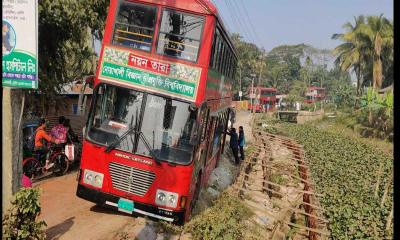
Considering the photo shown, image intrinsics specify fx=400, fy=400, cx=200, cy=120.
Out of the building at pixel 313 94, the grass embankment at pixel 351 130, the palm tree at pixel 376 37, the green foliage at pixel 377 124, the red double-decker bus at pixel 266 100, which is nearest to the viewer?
the grass embankment at pixel 351 130

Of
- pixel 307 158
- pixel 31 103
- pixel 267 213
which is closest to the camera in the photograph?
pixel 31 103

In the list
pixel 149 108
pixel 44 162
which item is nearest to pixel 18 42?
pixel 149 108

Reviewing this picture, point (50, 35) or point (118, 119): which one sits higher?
point (50, 35)

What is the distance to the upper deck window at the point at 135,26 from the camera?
8.85m

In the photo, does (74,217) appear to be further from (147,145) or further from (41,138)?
(41,138)

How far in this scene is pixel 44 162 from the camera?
12.5m

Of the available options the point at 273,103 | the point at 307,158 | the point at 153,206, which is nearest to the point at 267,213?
the point at 153,206

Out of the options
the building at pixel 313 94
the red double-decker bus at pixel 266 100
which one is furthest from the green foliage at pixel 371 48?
the building at pixel 313 94

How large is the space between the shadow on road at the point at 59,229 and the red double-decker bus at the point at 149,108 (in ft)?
2.23

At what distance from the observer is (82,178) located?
8.95 m

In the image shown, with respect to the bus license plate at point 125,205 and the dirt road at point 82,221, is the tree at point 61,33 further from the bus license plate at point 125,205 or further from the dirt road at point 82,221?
the bus license plate at point 125,205
